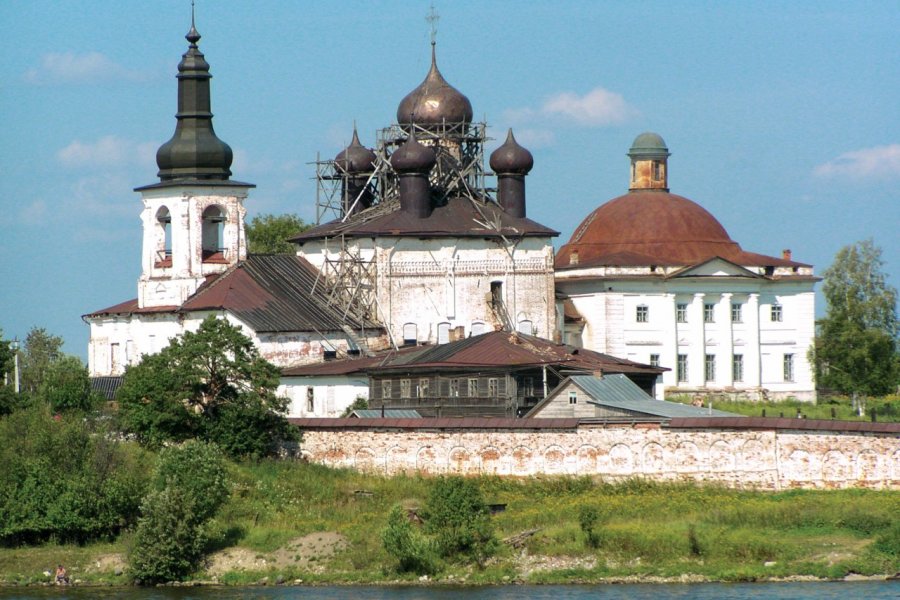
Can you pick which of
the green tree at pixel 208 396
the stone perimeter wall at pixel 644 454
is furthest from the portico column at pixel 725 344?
the green tree at pixel 208 396

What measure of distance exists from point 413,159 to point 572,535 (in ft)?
64.9

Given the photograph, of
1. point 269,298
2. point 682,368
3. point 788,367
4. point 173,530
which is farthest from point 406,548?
point 788,367

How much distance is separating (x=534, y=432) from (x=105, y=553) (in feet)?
30.5

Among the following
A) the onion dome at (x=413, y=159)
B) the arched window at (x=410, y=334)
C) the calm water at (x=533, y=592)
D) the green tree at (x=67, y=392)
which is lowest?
the calm water at (x=533, y=592)

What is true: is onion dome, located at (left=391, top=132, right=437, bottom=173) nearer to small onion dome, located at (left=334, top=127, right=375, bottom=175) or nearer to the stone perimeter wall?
small onion dome, located at (left=334, top=127, right=375, bottom=175)

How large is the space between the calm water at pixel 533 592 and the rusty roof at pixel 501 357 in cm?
1266

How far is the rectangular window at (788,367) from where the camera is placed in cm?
6806

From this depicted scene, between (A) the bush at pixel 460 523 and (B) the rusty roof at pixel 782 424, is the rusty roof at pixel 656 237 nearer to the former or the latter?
(B) the rusty roof at pixel 782 424

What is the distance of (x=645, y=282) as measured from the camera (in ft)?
218

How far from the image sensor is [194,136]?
200 ft

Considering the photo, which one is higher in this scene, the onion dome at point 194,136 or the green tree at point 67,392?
the onion dome at point 194,136

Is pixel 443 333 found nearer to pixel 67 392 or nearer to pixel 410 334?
pixel 410 334

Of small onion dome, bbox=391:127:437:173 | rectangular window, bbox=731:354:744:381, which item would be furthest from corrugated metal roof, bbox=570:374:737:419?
rectangular window, bbox=731:354:744:381

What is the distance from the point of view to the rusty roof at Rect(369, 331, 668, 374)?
54438mm
